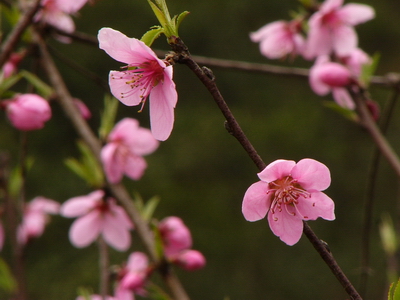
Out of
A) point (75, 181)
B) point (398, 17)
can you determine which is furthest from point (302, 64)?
point (75, 181)

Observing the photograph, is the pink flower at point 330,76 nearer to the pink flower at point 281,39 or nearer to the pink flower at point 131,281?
the pink flower at point 281,39

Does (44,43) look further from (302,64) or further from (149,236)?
(302,64)

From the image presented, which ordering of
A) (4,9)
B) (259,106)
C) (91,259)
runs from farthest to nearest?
(259,106) → (91,259) → (4,9)

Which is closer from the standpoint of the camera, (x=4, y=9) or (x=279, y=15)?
(x=4, y=9)

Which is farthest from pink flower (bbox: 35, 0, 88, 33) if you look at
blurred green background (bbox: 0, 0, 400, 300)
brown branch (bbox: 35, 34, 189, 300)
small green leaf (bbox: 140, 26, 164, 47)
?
blurred green background (bbox: 0, 0, 400, 300)

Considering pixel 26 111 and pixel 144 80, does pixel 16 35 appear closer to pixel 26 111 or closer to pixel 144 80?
pixel 26 111

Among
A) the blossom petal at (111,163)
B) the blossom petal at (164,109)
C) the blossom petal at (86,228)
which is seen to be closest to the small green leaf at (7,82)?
the blossom petal at (111,163)

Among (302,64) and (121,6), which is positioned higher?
(121,6)

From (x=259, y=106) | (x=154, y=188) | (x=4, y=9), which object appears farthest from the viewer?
(x=259, y=106)
